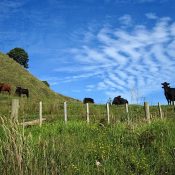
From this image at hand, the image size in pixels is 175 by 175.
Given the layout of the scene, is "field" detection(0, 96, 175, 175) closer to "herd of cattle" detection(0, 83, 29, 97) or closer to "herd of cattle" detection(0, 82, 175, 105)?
"herd of cattle" detection(0, 82, 175, 105)

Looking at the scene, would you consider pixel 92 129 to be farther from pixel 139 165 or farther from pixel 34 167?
pixel 34 167

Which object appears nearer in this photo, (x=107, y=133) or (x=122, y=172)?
(x=122, y=172)

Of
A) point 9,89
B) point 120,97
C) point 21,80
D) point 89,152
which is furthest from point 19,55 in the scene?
point 89,152

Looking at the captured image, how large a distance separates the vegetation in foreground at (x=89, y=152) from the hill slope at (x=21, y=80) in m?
55.7

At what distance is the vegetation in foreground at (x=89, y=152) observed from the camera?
662 cm

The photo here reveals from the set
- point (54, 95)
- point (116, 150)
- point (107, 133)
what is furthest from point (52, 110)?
point (54, 95)

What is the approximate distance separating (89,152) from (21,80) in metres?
66.5

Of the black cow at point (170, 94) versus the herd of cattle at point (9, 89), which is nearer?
the black cow at point (170, 94)

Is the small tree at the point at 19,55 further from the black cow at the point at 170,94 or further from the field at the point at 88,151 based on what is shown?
the field at the point at 88,151

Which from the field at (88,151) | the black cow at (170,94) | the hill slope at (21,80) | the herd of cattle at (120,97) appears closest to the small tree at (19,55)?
the hill slope at (21,80)

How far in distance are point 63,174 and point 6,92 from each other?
57835mm

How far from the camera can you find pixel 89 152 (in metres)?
12.0

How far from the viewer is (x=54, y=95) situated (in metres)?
79.1

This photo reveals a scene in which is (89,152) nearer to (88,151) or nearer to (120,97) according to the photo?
(88,151)
